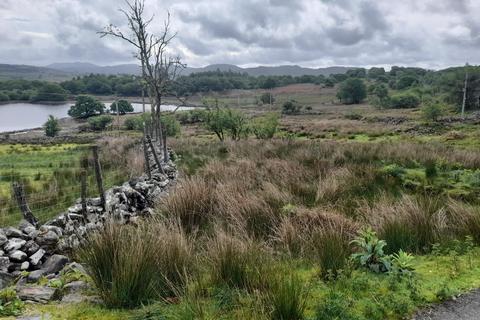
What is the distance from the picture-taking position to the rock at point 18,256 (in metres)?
5.48

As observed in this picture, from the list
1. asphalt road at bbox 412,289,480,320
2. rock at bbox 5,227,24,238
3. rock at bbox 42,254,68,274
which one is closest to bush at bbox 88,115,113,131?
rock at bbox 5,227,24,238

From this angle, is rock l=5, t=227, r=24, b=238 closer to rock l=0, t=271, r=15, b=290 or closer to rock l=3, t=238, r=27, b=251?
rock l=3, t=238, r=27, b=251

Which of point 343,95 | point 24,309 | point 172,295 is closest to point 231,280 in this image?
point 172,295

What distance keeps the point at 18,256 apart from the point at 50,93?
124 metres

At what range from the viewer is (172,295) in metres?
4.17

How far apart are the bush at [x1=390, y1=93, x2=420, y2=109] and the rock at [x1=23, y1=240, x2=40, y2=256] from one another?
86240mm

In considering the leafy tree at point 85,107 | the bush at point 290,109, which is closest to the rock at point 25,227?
the bush at point 290,109

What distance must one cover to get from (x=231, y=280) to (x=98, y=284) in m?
1.33

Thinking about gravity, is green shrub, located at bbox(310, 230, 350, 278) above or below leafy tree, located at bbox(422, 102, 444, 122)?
above

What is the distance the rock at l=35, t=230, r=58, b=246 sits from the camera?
6.10 metres

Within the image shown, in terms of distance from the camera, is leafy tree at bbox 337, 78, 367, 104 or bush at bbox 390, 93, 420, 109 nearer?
bush at bbox 390, 93, 420, 109

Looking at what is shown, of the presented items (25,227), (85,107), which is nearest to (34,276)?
(25,227)

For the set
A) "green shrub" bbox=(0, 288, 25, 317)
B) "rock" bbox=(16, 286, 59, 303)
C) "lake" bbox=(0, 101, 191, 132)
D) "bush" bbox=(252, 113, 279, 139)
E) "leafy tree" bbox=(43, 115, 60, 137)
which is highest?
"green shrub" bbox=(0, 288, 25, 317)

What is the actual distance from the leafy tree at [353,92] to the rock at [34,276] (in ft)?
361
